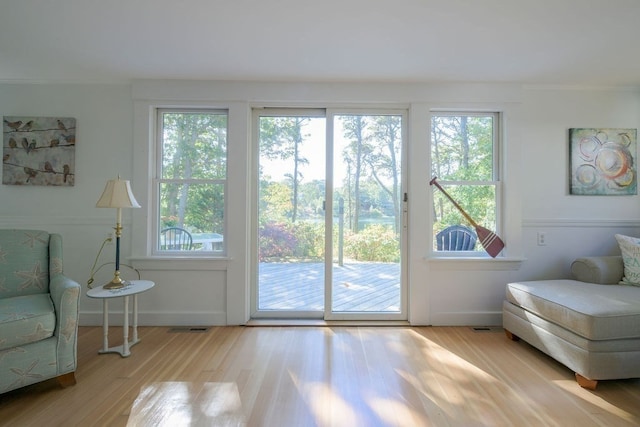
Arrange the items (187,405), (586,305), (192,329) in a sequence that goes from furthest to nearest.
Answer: (192,329) < (586,305) < (187,405)

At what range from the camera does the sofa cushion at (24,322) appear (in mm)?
1692

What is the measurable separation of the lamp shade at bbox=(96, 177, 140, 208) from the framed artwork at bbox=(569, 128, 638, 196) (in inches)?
152

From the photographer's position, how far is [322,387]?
1.88 metres

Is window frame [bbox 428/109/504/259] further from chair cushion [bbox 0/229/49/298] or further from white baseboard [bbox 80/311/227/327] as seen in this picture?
chair cushion [bbox 0/229/49/298]

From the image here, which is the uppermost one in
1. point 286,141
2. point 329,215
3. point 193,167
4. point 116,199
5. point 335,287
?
point 286,141

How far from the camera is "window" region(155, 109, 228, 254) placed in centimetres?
297

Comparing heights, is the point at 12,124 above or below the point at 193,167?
above

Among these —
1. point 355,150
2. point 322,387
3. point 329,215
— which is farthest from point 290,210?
point 322,387

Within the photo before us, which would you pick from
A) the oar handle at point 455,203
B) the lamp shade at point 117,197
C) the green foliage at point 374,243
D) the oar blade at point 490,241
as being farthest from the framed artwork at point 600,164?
the lamp shade at point 117,197

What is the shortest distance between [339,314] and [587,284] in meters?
2.04

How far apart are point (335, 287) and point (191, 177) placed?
5.69 ft

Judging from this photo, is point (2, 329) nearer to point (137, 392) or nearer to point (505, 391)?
point (137, 392)

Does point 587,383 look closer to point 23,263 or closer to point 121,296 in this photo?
point 121,296

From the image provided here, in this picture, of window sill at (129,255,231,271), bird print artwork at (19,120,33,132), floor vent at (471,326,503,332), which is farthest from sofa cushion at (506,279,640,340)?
bird print artwork at (19,120,33,132)
